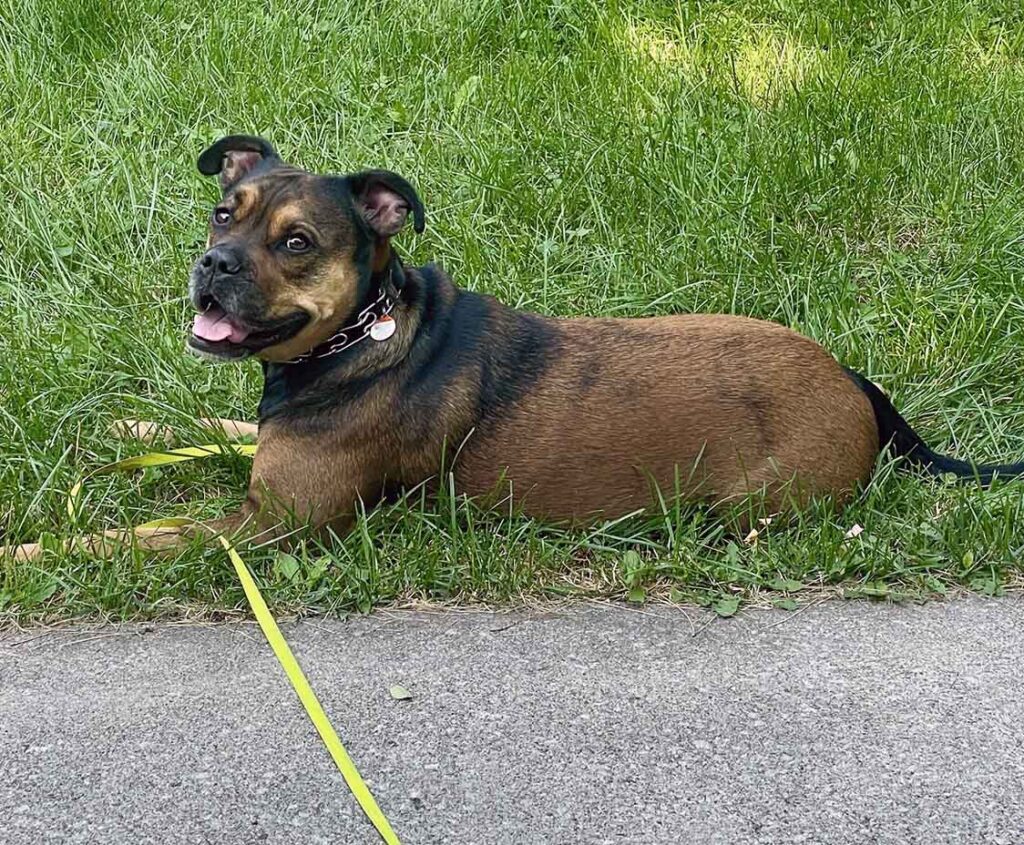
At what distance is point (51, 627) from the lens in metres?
3.35

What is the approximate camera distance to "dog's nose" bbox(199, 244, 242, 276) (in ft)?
11.1

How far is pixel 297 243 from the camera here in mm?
3479

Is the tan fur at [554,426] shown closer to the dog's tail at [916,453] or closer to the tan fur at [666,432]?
the tan fur at [666,432]

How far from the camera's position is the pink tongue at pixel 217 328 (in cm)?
345

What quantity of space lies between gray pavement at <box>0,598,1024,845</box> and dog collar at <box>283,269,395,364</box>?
85 cm

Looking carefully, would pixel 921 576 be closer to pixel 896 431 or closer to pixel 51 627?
pixel 896 431

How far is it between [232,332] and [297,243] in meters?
0.33

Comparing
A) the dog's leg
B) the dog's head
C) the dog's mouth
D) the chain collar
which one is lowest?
the dog's leg

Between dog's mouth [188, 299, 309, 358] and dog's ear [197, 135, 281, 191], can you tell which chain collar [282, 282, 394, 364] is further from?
dog's ear [197, 135, 281, 191]

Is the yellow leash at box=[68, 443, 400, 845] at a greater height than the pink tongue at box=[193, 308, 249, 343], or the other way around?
the pink tongue at box=[193, 308, 249, 343]

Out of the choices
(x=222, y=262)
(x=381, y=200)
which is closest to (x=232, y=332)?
(x=222, y=262)

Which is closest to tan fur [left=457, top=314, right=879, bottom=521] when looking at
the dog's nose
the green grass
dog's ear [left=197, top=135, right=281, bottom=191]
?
the green grass

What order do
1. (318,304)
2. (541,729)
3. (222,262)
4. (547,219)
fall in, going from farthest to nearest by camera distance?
1. (547,219)
2. (318,304)
3. (222,262)
4. (541,729)

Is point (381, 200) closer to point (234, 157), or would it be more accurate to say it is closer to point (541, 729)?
point (234, 157)
